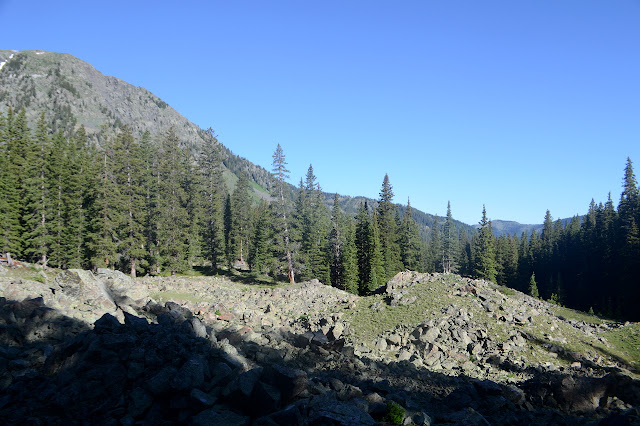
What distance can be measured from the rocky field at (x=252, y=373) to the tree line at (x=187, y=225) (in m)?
22.3

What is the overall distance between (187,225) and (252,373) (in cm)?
4434

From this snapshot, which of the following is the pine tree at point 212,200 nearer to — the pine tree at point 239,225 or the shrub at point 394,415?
the pine tree at point 239,225

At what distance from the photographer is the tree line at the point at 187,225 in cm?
3678

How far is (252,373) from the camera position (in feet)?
25.1

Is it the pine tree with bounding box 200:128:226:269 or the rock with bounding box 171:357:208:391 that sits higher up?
the pine tree with bounding box 200:128:226:269

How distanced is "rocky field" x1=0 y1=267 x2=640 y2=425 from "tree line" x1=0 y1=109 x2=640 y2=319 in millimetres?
22294

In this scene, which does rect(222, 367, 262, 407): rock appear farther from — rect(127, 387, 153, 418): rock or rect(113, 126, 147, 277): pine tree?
rect(113, 126, 147, 277): pine tree

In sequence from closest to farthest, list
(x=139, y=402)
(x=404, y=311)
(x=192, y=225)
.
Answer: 1. (x=139, y=402)
2. (x=404, y=311)
3. (x=192, y=225)

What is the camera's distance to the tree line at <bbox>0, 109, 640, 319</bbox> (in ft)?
121

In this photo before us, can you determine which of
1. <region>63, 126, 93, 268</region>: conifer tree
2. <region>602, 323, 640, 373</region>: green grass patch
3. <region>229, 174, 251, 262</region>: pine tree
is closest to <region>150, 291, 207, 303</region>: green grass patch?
<region>63, 126, 93, 268</region>: conifer tree

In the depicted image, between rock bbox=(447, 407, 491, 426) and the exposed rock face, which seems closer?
rock bbox=(447, 407, 491, 426)

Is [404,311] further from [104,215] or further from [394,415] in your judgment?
[104,215]

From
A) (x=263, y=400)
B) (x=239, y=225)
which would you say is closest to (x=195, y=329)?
(x=263, y=400)

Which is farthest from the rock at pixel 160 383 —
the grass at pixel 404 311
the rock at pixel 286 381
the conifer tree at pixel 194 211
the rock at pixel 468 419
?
the conifer tree at pixel 194 211
